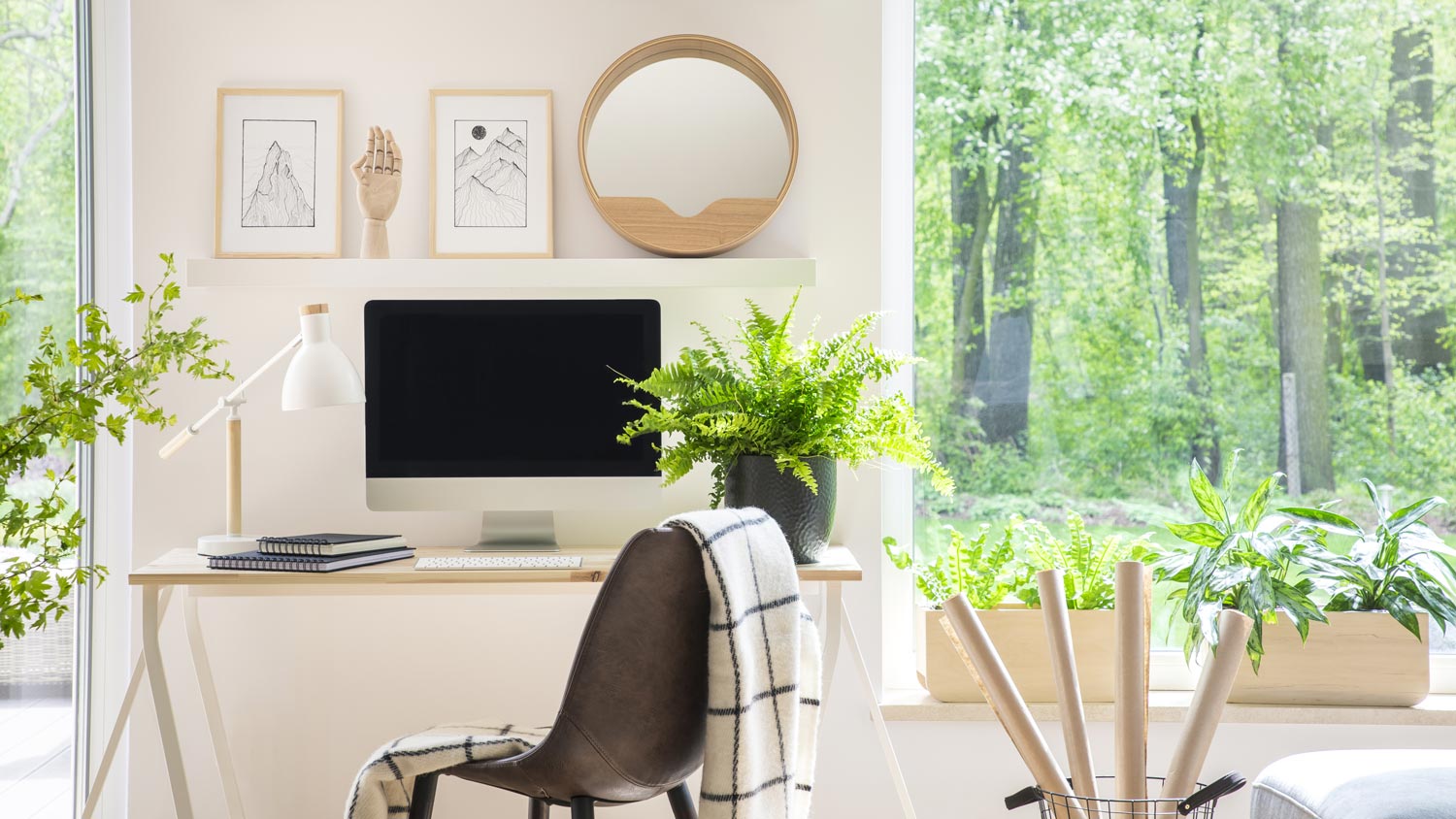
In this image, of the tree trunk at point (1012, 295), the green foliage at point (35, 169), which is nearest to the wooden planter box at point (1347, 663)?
the tree trunk at point (1012, 295)

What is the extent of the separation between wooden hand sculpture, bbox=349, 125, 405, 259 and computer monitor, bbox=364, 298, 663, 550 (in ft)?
0.47

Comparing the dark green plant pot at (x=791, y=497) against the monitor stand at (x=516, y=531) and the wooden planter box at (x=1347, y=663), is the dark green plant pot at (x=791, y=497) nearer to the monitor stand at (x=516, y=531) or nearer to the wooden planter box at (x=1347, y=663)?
the monitor stand at (x=516, y=531)

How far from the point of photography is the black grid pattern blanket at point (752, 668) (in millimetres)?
1364

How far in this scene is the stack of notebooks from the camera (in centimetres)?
200

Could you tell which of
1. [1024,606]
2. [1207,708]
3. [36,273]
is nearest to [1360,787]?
[1207,708]

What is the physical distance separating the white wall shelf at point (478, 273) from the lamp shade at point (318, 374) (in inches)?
6.9

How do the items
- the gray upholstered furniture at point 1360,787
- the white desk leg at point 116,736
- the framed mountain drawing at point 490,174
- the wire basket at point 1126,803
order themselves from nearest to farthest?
the gray upholstered furniture at point 1360,787 < the wire basket at point 1126,803 < the white desk leg at point 116,736 < the framed mountain drawing at point 490,174

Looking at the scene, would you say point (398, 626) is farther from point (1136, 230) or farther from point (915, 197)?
point (1136, 230)

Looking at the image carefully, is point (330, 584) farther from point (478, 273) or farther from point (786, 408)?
point (786, 408)

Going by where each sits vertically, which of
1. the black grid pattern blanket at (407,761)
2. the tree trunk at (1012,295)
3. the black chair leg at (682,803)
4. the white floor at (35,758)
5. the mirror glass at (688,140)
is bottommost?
the white floor at (35,758)

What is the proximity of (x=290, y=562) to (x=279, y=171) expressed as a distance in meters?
0.91

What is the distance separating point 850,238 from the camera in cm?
244

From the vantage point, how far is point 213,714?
221 centimetres

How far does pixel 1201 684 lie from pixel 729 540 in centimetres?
89
